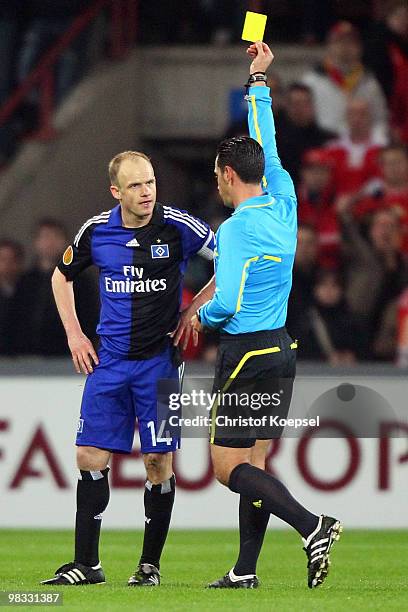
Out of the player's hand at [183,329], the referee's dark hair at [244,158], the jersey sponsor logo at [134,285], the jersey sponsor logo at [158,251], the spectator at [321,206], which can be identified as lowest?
the player's hand at [183,329]

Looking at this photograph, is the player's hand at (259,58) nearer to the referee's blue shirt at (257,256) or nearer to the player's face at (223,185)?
the referee's blue shirt at (257,256)

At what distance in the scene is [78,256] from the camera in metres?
7.56

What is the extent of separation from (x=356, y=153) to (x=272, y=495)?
22.7ft

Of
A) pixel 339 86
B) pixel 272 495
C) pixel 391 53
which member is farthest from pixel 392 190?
pixel 272 495

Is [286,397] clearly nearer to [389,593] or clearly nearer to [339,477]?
[389,593]

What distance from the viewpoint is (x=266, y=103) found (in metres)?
7.21

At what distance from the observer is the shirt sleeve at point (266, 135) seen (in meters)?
7.20

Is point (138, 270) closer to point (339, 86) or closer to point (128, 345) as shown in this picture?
point (128, 345)

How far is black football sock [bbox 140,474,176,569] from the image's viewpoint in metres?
7.48

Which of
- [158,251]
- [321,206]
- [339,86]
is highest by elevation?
[339,86]

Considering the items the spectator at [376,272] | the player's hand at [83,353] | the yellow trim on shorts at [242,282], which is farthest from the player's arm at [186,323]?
the spectator at [376,272]

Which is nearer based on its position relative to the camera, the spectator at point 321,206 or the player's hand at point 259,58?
the player's hand at point 259,58

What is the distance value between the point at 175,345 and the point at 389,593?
1.54m

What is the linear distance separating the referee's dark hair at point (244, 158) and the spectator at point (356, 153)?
20.4 feet
